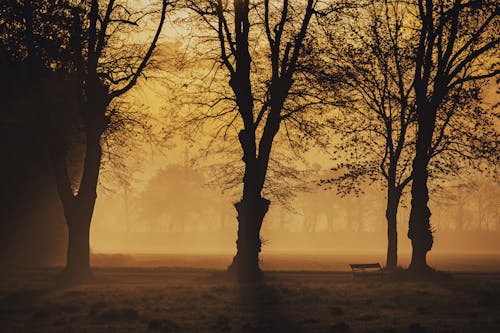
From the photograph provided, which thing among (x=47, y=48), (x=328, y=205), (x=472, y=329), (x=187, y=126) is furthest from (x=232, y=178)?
(x=328, y=205)

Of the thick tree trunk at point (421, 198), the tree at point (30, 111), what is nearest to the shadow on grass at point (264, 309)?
the thick tree trunk at point (421, 198)

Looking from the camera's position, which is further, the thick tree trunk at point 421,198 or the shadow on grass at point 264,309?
the thick tree trunk at point 421,198

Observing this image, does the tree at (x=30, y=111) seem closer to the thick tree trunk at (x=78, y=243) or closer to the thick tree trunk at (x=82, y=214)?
the thick tree trunk at (x=82, y=214)

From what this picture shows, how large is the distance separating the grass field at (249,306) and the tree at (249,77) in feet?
6.75

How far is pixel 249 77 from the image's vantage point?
1257 inches

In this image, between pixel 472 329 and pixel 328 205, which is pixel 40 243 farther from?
pixel 328 205

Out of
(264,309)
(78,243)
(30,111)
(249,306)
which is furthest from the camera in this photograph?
(30,111)

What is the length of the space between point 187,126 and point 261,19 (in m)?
5.63

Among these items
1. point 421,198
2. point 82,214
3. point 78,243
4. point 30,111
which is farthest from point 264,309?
point 30,111

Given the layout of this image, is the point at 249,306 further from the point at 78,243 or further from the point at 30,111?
the point at 30,111

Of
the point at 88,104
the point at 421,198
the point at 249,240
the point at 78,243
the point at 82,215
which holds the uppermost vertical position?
the point at 88,104

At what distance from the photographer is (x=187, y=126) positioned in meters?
33.6

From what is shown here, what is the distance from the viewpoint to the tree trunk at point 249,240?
102ft

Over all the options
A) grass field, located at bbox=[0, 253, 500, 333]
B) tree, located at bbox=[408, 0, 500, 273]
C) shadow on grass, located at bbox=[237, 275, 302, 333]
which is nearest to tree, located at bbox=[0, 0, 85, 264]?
grass field, located at bbox=[0, 253, 500, 333]
